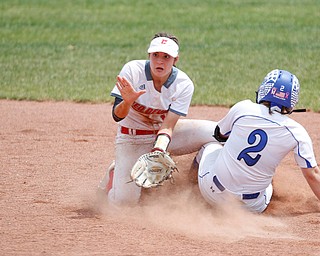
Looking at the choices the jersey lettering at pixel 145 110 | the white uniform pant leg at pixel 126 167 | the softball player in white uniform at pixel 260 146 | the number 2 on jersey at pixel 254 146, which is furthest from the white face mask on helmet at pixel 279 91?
the white uniform pant leg at pixel 126 167

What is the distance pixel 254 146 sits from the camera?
264 inches

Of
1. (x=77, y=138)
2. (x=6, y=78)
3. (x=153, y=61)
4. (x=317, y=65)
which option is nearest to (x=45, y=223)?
(x=153, y=61)

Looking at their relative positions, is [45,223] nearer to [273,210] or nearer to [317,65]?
[273,210]

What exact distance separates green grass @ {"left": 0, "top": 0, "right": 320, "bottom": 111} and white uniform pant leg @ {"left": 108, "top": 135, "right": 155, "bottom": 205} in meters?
4.00

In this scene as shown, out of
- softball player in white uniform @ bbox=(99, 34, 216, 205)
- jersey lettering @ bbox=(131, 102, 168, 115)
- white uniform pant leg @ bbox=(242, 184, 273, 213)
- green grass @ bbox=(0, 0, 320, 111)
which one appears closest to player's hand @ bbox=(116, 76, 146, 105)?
softball player in white uniform @ bbox=(99, 34, 216, 205)

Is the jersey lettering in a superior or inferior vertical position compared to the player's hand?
inferior

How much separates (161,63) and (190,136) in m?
1.00

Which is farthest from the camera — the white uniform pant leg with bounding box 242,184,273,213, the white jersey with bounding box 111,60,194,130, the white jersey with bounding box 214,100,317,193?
the white jersey with bounding box 111,60,194,130

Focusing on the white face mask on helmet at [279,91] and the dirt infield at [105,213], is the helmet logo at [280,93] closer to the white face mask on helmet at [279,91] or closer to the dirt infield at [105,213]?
the white face mask on helmet at [279,91]

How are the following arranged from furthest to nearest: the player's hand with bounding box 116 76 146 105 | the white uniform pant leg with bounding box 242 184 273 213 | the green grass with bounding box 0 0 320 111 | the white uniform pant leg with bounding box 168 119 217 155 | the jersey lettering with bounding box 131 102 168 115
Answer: the green grass with bounding box 0 0 320 111 → the white uniform pant leg with bounding box 168 119 217 155 → the jersey lettering with bounding box 131 102 168 115 → the white uniform pant leg with bounding box 242 184 273 213 → the player's hand with bounding box 116 76 146 105

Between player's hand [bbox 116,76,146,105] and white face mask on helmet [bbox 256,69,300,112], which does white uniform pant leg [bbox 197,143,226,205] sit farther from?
player's hand [bbox 116,76,146,105]

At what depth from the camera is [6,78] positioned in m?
13.4

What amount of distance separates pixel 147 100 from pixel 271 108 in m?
1.25

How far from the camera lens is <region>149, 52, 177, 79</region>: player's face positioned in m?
7.20
